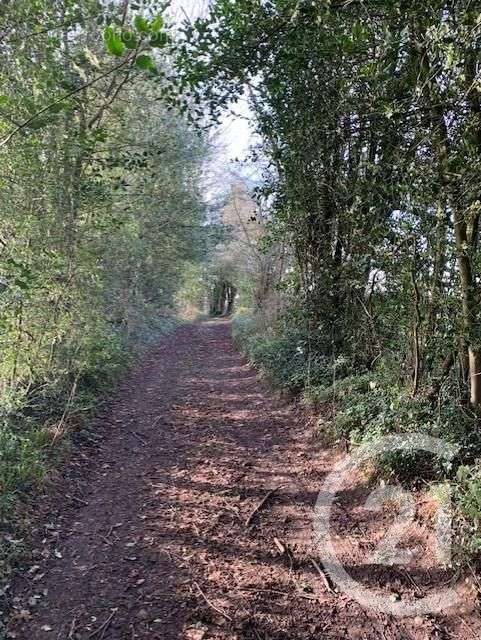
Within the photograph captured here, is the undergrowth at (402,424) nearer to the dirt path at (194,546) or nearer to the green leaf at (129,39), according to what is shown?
the dirt path at (194,546)

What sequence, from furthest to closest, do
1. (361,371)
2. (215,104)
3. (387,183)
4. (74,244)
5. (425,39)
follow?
(361,371)
(74,244)
(215,104)
(387,183)
(425,39)

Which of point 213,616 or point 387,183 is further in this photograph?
point 387,183

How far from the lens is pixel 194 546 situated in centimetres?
362

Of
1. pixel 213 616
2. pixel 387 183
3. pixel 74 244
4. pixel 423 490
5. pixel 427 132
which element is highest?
pixel 427 132

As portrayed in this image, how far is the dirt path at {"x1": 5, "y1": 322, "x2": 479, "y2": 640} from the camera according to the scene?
2859 mm

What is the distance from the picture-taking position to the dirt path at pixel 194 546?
286 centimetres

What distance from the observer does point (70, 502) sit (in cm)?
431

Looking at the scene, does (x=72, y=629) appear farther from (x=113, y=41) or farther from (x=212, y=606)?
(x=113, y=41)

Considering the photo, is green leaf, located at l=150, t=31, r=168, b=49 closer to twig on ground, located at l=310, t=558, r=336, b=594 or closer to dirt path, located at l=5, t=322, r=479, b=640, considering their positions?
dirt path, located at l=5, t=322, r=479, b=640

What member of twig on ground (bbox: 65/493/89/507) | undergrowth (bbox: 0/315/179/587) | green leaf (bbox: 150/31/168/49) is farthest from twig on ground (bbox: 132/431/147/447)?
green leaf (bbox: 150/31/168/49)

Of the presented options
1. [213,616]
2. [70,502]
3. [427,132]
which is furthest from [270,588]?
[427,132]

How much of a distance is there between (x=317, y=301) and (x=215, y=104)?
3464 mm

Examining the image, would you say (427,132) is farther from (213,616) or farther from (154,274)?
(154,274)

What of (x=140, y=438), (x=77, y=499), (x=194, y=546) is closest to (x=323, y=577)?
(x=194, y=546)
